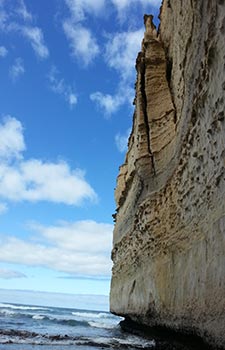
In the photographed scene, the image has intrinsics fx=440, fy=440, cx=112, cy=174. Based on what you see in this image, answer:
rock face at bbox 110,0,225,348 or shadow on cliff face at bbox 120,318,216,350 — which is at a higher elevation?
rock face at bbox 110,0,225,348

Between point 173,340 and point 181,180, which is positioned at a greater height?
point 181,180

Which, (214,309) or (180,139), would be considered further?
(180,139)

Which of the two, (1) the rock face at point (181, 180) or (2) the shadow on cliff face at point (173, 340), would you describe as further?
(2) the shadow on cliff face at point (173, 340)

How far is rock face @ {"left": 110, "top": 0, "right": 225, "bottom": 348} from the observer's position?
5.40m

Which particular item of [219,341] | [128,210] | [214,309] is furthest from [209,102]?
[128,210]

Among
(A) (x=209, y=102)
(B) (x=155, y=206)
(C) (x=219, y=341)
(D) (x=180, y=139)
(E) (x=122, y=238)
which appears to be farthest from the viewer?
(E) (x=122, y=238)

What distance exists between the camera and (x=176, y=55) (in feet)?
31.3

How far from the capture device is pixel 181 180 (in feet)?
24.9

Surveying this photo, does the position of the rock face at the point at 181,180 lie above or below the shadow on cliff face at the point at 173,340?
above

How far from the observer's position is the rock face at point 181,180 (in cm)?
540

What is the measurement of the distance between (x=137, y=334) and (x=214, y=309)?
9.03m

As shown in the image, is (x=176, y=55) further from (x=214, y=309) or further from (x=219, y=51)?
(x=214, y=309)

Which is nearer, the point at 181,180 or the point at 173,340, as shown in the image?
the point at 181,180

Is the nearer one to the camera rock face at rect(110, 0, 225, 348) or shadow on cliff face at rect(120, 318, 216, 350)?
rock face at rect(110, 0, 225, 348)
